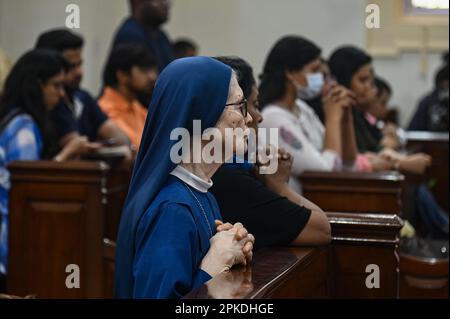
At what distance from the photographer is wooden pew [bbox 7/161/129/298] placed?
14.3 ft

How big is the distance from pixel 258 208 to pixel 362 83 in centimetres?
324

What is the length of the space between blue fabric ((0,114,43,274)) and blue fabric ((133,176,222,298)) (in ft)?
7.56

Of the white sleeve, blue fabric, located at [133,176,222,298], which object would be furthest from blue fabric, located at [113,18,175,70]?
blue fabric, located at [133,176,222,298]

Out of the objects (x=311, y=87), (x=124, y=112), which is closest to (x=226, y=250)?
(x=311, y=87)

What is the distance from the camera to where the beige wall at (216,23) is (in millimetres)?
8438

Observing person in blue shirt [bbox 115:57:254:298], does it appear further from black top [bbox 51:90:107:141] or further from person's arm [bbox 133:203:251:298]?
black top [bbox 51:90:107:141]

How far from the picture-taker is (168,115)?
7.43 ft

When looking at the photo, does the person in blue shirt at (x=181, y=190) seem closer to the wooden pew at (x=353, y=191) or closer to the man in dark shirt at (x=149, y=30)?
the wooden pew at (x=353, y=191)

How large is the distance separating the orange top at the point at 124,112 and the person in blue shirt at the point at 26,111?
822 mm

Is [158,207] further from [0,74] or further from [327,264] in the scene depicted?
[0,74]

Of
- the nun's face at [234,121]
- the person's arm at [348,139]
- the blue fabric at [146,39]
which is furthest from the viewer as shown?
the blue fabric at [146,39]

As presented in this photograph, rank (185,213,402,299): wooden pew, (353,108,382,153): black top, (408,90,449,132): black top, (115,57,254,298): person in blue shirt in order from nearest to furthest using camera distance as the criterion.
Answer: (115,57,254,298): person in blue shirt < (185,213,402,299): wooden pew < (353,108,382,153): black top < (408,90,449,132): black top

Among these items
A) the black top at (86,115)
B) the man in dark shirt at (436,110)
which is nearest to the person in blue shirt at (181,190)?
the black top at (86,115)

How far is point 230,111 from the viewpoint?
234cm
